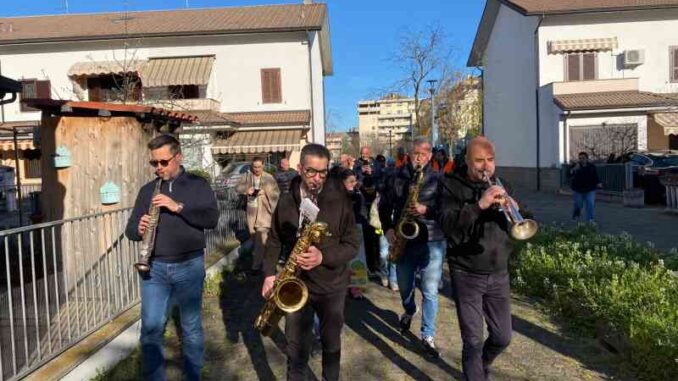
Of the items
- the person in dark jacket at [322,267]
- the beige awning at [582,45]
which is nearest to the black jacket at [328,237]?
the person in dark jacket at [322,267]

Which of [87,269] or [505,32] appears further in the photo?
[505,32]

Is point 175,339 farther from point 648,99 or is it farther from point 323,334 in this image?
point 648,99

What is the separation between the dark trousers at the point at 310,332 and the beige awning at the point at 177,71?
25484 mm

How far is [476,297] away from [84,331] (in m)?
3.15

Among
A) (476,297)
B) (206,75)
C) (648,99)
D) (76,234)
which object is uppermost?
(206,75)

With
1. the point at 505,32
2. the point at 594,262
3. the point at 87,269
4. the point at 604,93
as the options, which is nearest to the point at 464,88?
the point at 505,32

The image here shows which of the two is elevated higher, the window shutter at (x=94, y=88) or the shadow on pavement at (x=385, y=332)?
the window shutter at (x=94, y=88)

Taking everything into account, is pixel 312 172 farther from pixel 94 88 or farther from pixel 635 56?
pixel 94 88

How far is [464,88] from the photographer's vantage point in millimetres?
36031

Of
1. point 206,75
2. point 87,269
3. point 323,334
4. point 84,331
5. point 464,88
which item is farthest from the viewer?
point 464,88

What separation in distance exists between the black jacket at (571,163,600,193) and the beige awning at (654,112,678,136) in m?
14.6

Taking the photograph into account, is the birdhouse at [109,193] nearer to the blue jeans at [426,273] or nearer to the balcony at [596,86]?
the blue jeans at [426,273]

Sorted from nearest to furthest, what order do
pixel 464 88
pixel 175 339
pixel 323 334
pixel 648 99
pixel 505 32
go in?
1. pixel 323 334
2. pixel 175 339
3. pixel 648 99
4. pixel 505 32
5. pixel 464 88

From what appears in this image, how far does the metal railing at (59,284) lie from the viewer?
4.01 meters
